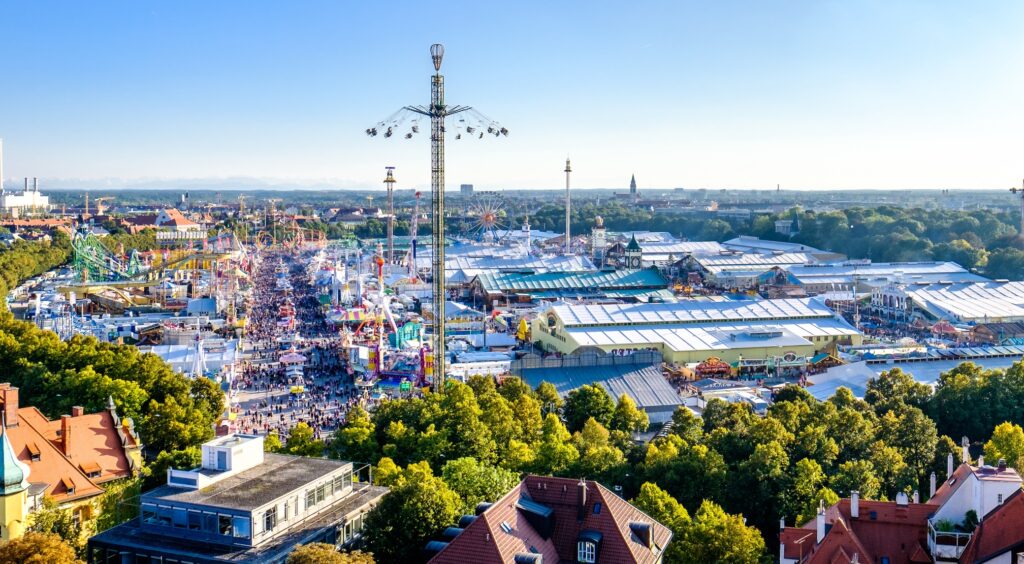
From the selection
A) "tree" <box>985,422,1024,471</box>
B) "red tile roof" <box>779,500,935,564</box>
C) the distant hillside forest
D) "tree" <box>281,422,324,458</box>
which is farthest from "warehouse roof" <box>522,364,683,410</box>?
the distant hillside forest

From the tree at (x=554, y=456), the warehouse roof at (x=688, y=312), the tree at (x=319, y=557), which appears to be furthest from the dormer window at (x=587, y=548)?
the warehouse roof at (x=688, y=312)

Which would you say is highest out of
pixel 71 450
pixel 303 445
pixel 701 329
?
pixel 71 450

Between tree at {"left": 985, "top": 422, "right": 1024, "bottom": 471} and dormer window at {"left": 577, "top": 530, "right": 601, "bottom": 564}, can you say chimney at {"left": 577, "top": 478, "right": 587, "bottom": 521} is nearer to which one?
dormer window at {"left": 577, "top": 530, "right": 601, "bottom": 564}

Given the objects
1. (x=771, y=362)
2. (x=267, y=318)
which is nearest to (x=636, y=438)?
(x=771, y=362)

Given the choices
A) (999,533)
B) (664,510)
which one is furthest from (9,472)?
(999,533)

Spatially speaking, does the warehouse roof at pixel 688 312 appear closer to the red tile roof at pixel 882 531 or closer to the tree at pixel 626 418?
the tree at pixel 626 418

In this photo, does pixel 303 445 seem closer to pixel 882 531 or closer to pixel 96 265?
pixel 882 531

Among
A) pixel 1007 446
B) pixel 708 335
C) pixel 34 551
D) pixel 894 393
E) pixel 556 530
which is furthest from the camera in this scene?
pixel 708 335
